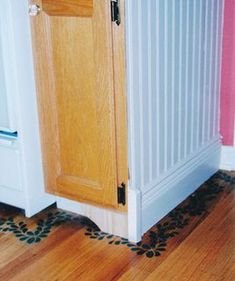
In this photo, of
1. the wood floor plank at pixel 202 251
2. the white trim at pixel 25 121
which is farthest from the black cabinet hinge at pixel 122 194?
the white trim at pixel 25 121

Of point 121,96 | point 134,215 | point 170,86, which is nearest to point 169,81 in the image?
point 170,86

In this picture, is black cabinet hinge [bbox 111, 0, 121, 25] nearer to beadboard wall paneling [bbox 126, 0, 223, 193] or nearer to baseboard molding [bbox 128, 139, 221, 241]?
beadboard wall paneling [bbox 126, 0, 223, 193]

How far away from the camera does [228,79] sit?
261 centimetres

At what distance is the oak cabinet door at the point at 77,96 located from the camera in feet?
6.09

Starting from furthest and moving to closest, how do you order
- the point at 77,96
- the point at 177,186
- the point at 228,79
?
the point at 228,79, the point at 177,186, the point at 77,96

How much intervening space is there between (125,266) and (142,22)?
0.95 metres

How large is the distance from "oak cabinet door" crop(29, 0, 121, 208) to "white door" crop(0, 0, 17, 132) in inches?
4.0

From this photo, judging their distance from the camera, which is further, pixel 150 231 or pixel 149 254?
pixel 150 231

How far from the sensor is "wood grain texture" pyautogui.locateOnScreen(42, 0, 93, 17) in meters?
1.83

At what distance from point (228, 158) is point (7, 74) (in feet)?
4.37

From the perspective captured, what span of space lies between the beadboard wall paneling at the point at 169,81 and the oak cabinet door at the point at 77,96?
10 centimetres

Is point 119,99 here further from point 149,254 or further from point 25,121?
point 149,254

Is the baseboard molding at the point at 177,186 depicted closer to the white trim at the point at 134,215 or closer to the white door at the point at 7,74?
the white trim at the point at 134,215

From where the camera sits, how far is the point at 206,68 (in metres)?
2.43
